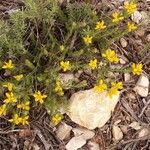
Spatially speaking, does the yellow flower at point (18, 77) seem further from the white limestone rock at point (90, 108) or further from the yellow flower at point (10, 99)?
the white limestone rock at point (90, 108)

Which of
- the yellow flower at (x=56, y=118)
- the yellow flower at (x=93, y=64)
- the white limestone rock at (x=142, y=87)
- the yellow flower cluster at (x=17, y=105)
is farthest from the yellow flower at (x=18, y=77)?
the white limestone rock at (x=142, y=87)

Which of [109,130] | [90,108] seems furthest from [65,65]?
[109,130]

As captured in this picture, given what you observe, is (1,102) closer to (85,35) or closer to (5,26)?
(5,26)

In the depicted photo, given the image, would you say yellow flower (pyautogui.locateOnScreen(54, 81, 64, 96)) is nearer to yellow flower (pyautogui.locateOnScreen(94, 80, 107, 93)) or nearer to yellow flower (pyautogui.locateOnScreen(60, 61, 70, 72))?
yellow flower (pyautogui.locateOnScreen(60, 61, 70, 72))

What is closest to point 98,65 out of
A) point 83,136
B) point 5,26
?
point 83,136

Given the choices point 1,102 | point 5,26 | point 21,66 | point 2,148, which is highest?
point 5,26

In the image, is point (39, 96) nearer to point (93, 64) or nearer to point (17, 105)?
point (17, 105)
